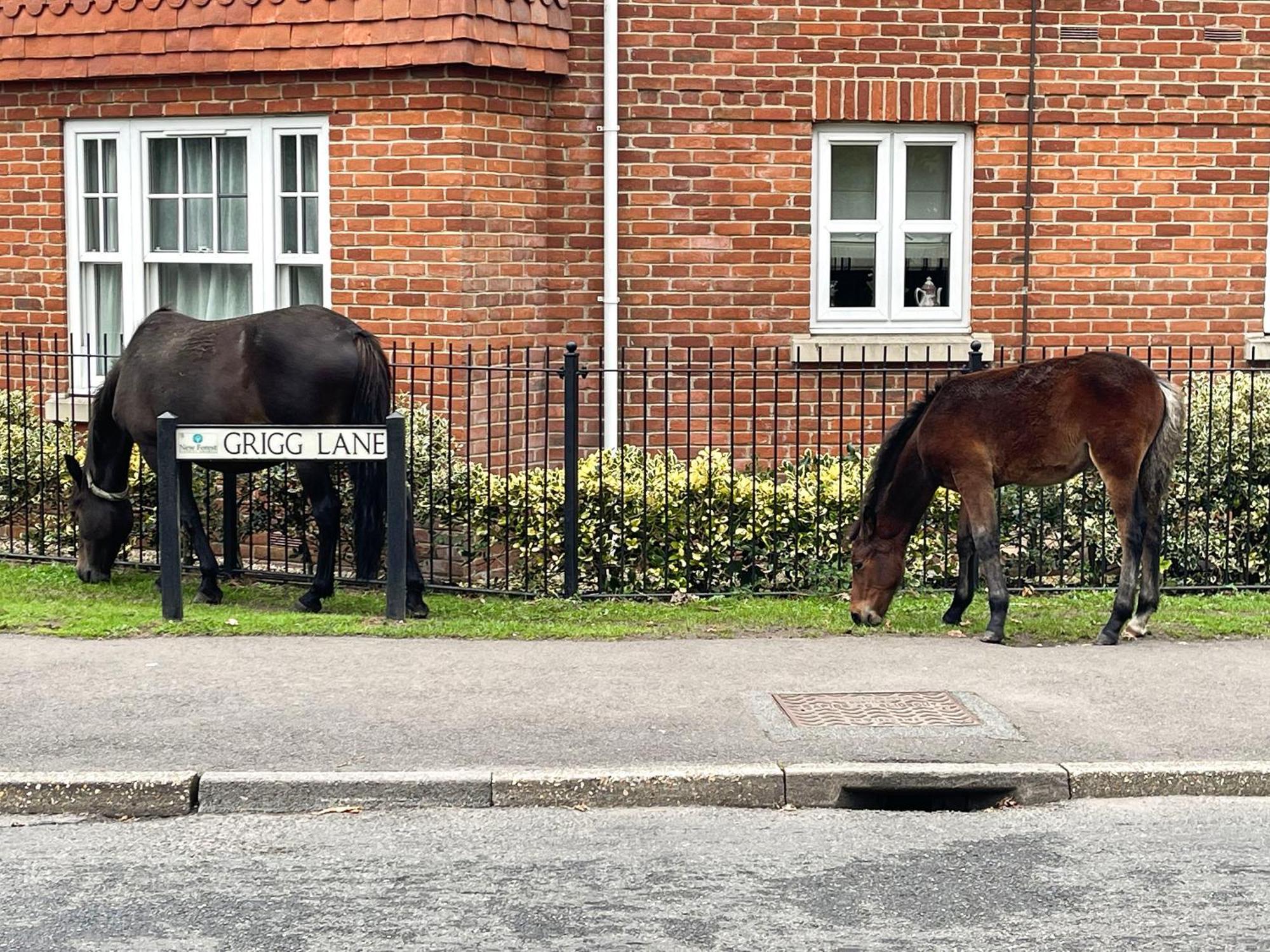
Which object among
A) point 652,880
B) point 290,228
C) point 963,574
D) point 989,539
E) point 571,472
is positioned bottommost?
point 652,880

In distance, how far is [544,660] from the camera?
902cm

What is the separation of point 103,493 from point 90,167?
11.6ft

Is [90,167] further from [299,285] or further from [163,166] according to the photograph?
[299,285]

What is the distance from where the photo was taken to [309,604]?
10406 millimetres

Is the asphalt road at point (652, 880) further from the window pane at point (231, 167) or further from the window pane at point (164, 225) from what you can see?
the window pane at point (164, 225)

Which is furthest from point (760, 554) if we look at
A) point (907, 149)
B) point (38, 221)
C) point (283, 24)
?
point (38, 221)

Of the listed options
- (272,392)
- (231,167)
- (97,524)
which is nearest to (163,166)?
(231,167)

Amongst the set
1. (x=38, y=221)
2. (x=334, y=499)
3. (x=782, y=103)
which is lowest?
(x=334, y=499)

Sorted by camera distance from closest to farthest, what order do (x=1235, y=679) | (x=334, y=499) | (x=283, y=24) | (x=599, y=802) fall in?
(x=599, y=802)
(x=1235, y=679)
(x=334, y=499)
(x=283, y=24)

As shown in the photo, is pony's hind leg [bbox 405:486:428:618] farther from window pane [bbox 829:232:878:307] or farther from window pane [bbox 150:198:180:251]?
window pane [bbox 829:232:878:307]

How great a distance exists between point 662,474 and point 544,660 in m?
2.39

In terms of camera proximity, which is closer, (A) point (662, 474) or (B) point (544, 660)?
(B) point (544, 660)

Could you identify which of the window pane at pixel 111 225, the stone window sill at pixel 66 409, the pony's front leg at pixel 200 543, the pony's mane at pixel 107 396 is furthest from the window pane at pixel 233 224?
the pony's front leg at pixel 200 543

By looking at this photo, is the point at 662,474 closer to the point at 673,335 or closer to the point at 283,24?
the point at 673,335
